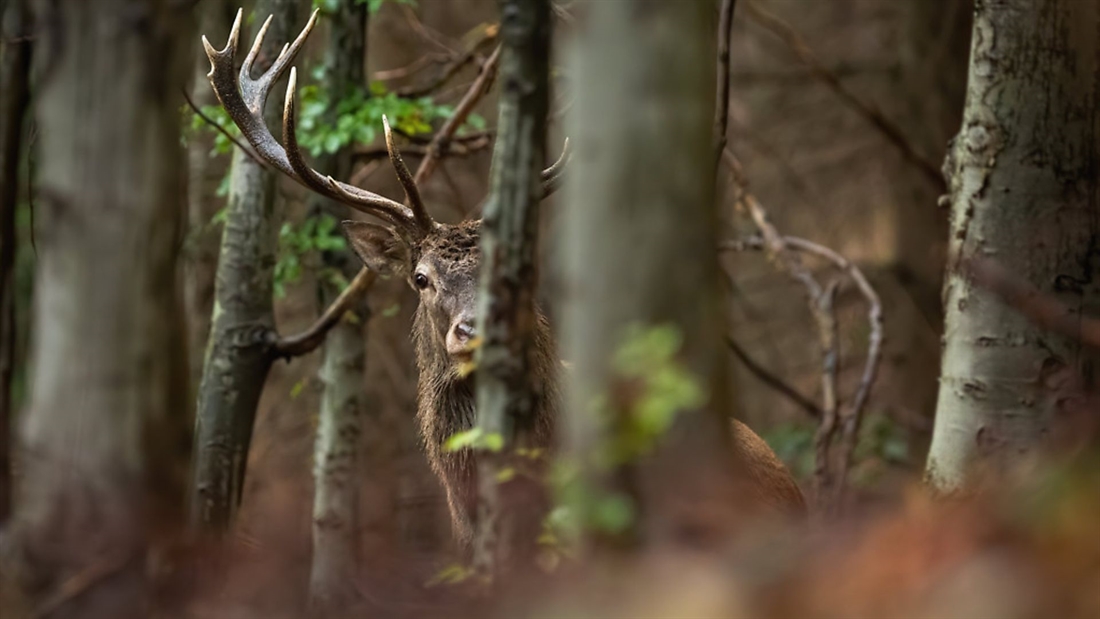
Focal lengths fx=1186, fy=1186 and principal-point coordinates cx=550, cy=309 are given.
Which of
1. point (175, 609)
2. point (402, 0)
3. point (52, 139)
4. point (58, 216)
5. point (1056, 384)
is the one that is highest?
point (402, 0)

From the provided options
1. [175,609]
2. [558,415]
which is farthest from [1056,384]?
[175,609]

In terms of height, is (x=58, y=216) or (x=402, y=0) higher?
(x=402, y=0)

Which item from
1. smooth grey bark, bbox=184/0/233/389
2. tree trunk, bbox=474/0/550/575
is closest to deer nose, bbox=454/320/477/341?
tree trunk, bbox=474/0/550/575

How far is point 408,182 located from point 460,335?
0.80 metres

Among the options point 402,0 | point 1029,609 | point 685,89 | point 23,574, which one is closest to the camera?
point 1029,609

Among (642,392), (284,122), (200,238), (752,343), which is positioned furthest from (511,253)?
(752,343)

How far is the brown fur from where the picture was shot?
18.0 feet

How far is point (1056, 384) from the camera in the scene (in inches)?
175

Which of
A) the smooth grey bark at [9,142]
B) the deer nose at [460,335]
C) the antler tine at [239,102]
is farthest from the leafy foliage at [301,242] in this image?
the smooth grey bark at [9,142]

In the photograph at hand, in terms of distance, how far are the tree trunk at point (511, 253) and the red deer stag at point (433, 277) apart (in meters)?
2.08

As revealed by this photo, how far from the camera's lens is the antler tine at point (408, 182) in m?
5.30

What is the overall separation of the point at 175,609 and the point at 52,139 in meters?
1.43

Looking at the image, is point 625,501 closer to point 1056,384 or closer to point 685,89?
point 685,89

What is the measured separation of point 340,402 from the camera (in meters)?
6.82
